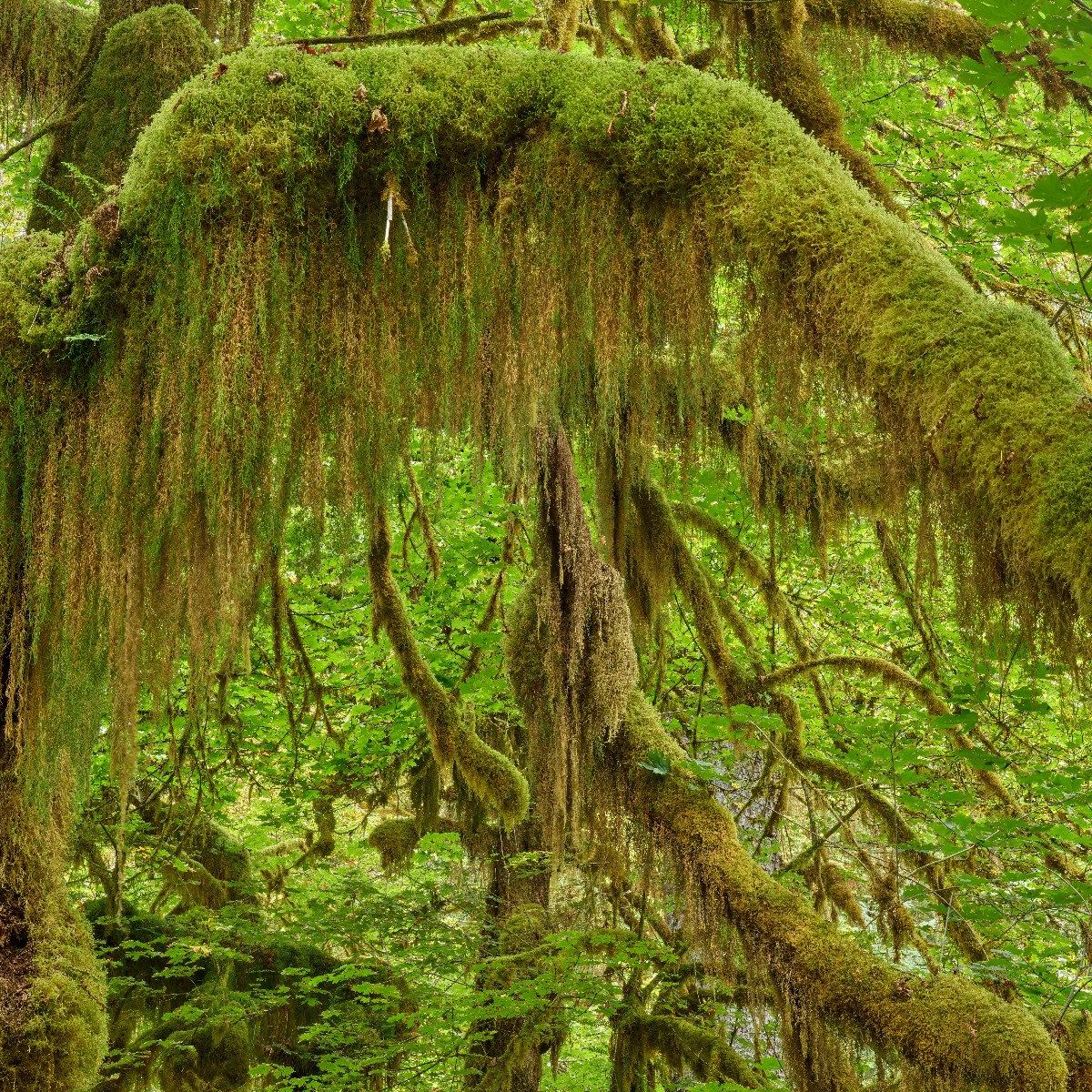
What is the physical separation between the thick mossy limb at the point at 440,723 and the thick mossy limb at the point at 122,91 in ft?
6.79

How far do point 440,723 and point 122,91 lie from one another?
352 cm

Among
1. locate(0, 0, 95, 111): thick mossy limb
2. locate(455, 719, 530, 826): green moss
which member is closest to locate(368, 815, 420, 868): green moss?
locate(455, 719, 530, 826): green moss

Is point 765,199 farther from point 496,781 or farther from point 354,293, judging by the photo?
point 496,781

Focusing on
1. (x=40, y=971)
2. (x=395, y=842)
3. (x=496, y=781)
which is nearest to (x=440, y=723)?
(x=496, y=781)

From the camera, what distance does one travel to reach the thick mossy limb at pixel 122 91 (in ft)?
15.0

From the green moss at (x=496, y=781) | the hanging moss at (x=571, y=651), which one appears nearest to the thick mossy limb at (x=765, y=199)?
the hanging moss at (x=571, y=651)

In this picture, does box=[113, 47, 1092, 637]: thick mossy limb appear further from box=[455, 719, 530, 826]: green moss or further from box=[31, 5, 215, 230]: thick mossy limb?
box=[455, 719, 530, 826]: green moss

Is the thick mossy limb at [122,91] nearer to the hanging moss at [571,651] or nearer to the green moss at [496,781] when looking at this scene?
the hanging moss at [571,651]

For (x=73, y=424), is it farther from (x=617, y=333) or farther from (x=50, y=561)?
(x=617, y=333)

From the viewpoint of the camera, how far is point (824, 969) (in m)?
4.05

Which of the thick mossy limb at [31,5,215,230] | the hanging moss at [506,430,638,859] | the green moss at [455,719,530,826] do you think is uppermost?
the thick mossy limb at [31,5,215,230]

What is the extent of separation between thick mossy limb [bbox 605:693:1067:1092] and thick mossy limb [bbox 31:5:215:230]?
346 cm

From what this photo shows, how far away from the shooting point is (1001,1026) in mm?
3615

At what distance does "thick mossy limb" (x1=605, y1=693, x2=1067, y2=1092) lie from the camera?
3.60 metres
